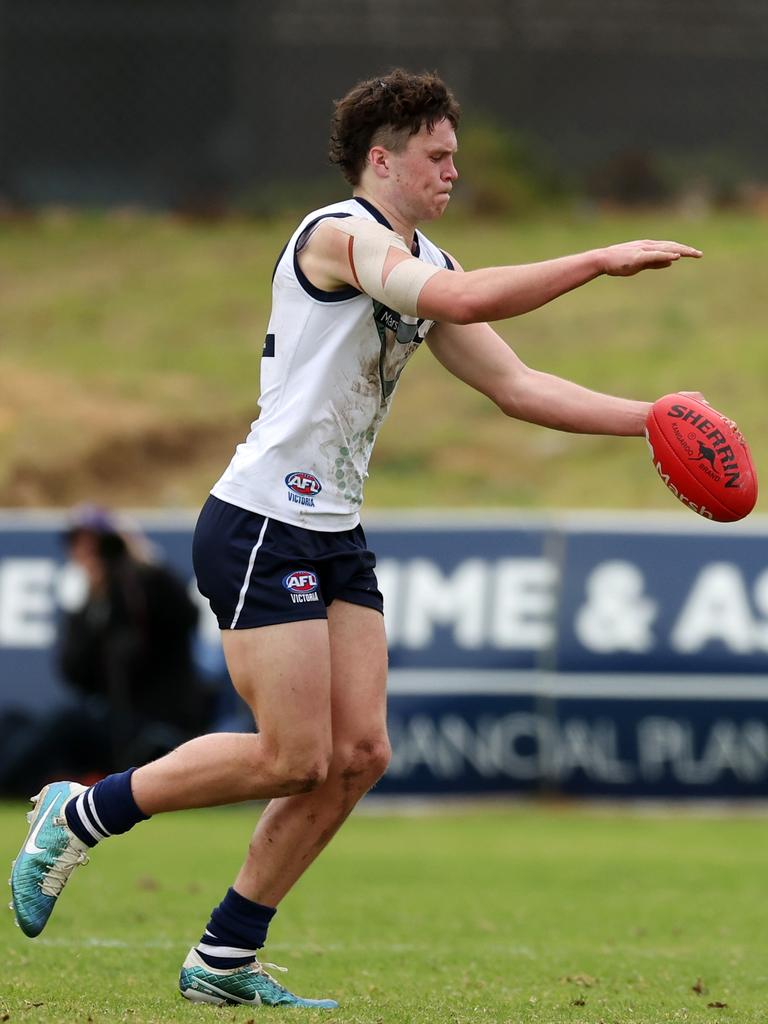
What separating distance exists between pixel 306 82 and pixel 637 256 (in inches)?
681

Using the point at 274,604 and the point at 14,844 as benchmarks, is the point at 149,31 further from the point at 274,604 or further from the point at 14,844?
the point at 274,604

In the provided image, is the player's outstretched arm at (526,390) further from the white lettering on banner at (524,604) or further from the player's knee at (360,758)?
the white lettering on banner at (524,604)

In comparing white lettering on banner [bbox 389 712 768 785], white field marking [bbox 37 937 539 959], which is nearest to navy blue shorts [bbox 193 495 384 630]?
white field marking [bbox 37 937 539 959]

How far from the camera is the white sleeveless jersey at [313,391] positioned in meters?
4.88

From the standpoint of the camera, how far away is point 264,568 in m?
4.88

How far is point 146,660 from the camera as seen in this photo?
39.2 feet

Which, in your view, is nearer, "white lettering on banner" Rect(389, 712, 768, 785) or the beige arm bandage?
the beige arm bandage

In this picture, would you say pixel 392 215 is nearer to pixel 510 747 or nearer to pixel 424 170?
pixel 424 170

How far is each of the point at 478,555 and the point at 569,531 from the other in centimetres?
63

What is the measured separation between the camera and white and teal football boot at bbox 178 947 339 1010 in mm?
4953

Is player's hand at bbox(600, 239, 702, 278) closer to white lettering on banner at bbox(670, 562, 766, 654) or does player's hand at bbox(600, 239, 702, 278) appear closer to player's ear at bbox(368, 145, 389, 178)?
player's ear at bbox(368, 145, 389, 178)

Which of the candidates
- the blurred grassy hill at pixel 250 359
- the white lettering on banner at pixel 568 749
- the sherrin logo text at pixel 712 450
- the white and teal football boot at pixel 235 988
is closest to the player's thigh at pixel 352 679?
the white and teal football boot at pixel 235 988

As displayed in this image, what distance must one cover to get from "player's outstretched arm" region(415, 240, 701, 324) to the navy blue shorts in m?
0.75

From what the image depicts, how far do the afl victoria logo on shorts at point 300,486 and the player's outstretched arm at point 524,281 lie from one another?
591mm
